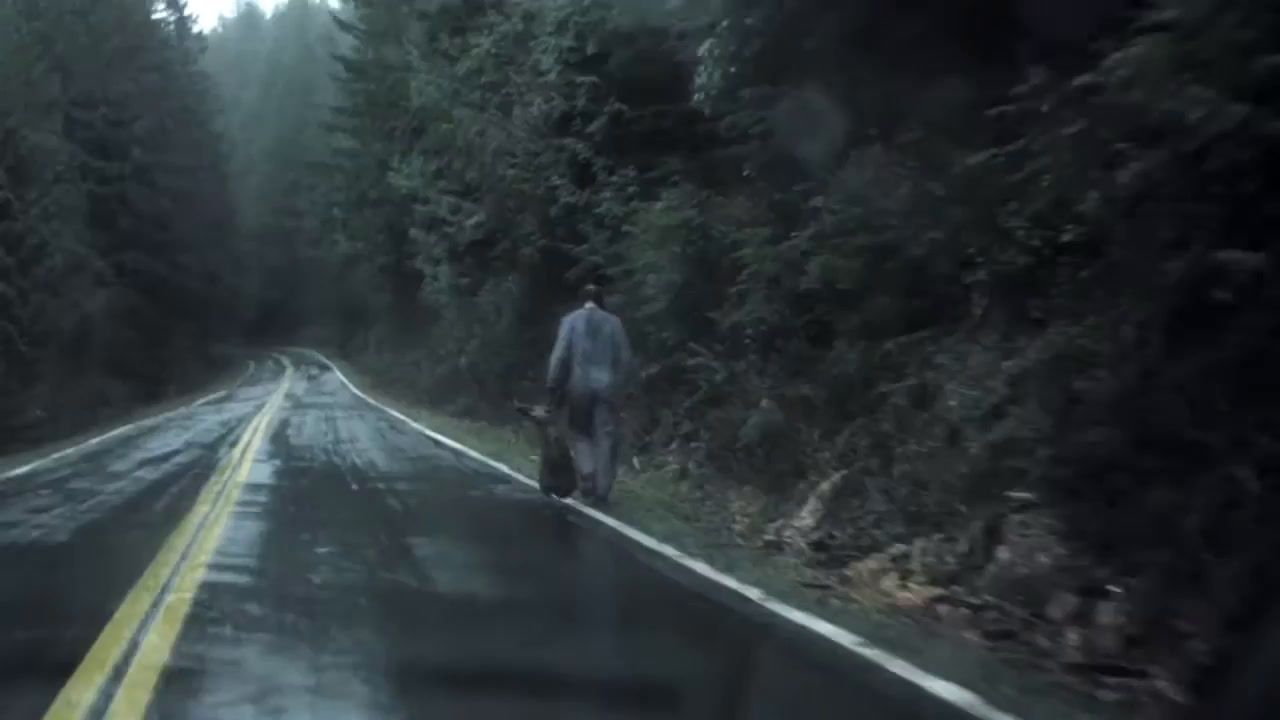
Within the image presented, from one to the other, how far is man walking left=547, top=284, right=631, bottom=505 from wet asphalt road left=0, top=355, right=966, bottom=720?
84 centimetres

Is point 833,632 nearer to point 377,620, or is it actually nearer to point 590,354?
point 377,620

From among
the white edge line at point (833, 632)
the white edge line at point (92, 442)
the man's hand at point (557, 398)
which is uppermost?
the man's hand at point (557, 398)

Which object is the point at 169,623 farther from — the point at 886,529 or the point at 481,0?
the point at 481,0

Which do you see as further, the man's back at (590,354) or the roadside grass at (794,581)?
the man's back at (590,354)

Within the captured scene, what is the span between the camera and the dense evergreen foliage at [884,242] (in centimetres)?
759

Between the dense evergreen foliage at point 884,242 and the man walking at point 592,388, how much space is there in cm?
168

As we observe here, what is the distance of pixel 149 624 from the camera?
9.20 m

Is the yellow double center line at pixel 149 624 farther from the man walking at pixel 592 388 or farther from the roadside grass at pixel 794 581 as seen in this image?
the roadside grass at pixel 794 581

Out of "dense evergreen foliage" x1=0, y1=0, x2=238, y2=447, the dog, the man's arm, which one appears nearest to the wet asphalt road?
the dog

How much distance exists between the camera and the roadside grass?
7.75 m

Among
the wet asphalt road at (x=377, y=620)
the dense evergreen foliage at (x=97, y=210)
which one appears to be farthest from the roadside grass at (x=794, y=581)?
the dense evergreen foliage at (x=97, y=210)

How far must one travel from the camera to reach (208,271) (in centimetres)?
6650

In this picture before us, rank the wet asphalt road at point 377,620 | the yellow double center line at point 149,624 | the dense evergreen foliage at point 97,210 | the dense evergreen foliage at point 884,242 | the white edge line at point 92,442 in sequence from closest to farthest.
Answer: the yellow double center line at point 149,624
the wet asphalt road at point 377,620
the dense evergreen foliage at point 884,242
the white edge line at point 92,442
the dense evergreen foliage at point 97,210

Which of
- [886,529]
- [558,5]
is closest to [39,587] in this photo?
[886,529]
